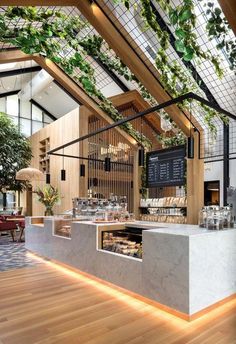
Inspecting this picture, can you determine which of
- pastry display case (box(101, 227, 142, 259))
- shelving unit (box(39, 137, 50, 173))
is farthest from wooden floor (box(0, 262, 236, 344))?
shelving unit (box(39, 137, 50, 173))

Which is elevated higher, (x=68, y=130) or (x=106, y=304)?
(x=68, y=130)

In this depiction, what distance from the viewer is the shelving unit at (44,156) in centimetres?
1235

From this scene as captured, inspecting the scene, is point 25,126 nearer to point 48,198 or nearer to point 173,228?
point 48,198

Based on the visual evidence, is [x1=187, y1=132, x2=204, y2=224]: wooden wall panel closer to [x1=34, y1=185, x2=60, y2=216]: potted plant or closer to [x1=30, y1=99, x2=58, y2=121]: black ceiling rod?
[x1=34, y1=185, x2=60, y2=216]: potted plant

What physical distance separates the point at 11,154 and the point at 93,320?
406 inches

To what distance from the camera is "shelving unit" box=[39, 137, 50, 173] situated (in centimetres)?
1235

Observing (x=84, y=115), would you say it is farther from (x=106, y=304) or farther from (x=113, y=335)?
(x=113, y=335)

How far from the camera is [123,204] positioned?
5.41 m

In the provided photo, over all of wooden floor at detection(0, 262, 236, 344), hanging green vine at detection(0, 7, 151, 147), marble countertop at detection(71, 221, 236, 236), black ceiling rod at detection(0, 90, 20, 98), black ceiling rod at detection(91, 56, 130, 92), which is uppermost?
black ceiling rod at detection(0, 90, 20, 98)

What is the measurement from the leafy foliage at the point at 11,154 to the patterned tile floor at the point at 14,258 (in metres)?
4.54

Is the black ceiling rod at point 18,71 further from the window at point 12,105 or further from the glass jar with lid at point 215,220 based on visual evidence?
the glass jar with lid at point 215,220

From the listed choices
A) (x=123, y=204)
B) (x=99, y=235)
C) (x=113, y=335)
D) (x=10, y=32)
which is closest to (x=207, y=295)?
(x=113, y=335)

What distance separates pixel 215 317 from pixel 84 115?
7.56 metres

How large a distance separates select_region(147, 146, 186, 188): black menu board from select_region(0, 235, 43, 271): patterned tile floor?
9.53ft
